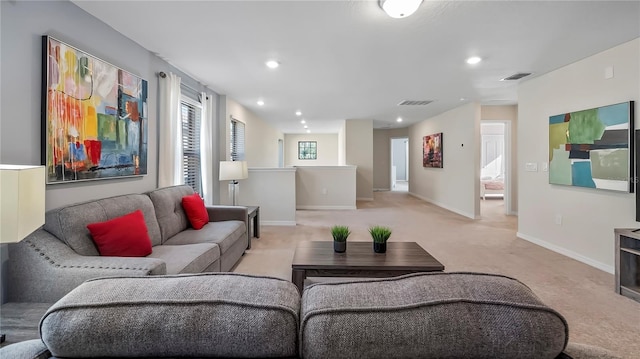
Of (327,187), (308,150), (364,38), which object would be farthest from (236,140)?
(308,150)

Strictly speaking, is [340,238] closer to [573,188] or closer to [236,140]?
[573,188]

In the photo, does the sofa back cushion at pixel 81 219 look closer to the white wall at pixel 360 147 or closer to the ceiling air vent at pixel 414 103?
the ceiling air vent at pixel 414 103

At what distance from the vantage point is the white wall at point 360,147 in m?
8.52

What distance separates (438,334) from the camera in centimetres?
57

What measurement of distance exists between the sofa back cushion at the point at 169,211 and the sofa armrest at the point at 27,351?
2337 millimetres

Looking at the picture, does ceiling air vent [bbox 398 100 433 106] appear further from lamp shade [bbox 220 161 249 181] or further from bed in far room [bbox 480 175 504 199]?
bed in far room [bbox 480 175 504 199]

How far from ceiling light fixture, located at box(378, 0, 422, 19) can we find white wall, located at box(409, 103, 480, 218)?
445 cm

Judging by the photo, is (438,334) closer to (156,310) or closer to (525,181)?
(156,310)

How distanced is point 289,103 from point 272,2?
3.90 m

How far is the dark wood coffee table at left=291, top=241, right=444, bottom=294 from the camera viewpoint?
88.9 inches

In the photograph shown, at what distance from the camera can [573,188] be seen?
11.9 ft

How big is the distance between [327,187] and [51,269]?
5899 mm

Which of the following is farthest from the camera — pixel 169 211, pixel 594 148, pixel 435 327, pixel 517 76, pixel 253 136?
pixel 253 136

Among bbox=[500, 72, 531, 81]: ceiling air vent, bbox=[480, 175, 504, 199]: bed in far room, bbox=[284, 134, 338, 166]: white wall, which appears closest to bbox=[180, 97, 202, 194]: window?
bbox=[500, 72, 531, 81]: ceiling air vent
